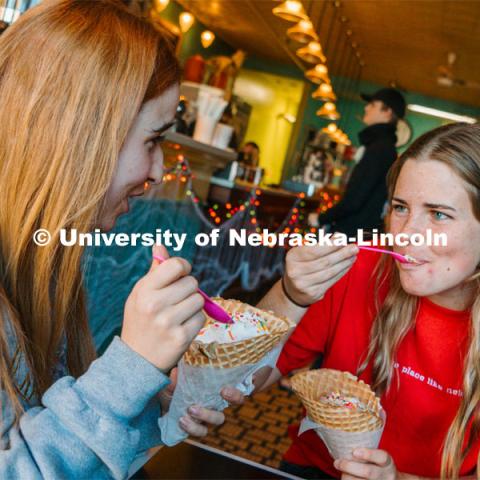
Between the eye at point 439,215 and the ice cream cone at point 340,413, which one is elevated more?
the eye at point 439,215

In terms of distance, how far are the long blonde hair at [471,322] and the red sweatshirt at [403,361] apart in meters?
0.04

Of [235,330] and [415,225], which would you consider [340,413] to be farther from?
[415,225]

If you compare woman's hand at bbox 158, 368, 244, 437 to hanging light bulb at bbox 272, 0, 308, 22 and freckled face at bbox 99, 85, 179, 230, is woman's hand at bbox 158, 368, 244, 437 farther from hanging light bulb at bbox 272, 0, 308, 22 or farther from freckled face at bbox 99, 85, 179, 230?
hanging light bulb at bbox 272, 0, 308, 22

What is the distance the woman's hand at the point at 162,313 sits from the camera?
2.95 ft

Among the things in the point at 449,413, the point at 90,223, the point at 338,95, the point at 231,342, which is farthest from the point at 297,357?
the point at 338,95

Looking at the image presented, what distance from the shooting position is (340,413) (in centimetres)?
130

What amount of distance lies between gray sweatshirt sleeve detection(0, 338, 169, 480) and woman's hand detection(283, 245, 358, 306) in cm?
68

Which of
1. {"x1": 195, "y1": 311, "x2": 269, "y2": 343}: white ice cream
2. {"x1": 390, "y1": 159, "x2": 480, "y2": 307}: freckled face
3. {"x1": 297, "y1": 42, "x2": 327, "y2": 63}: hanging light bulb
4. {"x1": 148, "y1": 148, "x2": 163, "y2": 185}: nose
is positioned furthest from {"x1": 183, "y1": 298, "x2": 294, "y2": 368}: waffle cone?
{"x1": 297, "y1": 42, "x2": 327, "y2": 63}: hanging light bulb

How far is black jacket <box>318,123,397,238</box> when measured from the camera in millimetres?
4371

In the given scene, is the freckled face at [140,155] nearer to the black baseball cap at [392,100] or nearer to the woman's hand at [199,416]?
the woman's hand at [199,416]

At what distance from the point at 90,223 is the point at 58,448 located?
45 centimetres

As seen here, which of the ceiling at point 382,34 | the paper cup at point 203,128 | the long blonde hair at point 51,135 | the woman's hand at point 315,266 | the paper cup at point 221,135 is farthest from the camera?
the ceiling at point 382,34

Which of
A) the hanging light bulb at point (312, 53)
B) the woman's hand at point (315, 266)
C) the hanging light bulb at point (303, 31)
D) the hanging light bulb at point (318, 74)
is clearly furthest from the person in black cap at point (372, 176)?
the woman's hand at point (315, 266)

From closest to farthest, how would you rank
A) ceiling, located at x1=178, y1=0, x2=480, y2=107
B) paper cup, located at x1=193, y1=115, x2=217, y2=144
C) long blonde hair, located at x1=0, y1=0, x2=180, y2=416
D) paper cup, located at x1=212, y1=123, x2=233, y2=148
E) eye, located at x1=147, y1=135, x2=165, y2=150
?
1. long blonde hair, located at x1=0, y1=0, x2=180, y2=416
2. eye, located at x1=147, y1=135, x2=165, y2=150
3. paper cup, located at x1=193, y1=115, x2=217, y2=144
4. paper cup, located at x1=212, y1=123, x2=233, y2=148
5. ceiling, located at x1=178, y1=0, x2=480, y2=107
